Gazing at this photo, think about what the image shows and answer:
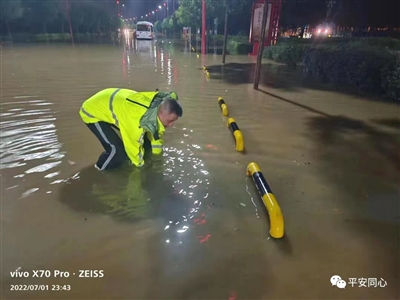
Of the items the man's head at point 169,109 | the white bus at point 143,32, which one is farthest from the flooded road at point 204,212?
the white bus at point 143,32

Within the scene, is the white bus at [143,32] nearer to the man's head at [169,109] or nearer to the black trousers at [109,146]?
the black trousers at [109,146]

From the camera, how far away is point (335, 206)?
3715mm

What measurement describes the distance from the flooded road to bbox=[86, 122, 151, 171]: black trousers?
0.47 ft

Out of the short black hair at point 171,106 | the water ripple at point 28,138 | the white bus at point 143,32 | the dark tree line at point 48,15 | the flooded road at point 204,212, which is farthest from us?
the white bus at point 143,32

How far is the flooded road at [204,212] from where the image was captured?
8.75ft

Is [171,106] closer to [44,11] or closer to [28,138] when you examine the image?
[28,138]

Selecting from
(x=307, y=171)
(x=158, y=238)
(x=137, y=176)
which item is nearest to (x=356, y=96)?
(x=307, y=171)

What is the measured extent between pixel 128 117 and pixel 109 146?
68 cm

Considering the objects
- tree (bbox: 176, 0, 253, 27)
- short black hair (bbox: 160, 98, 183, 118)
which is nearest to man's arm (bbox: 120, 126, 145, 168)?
short black hair (bbox: 160, 98, 183, 118)

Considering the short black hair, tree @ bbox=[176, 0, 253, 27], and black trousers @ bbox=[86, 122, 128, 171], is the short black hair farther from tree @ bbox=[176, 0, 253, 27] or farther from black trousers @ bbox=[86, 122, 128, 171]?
tree @ bbox=[176, 0, 253, 27]

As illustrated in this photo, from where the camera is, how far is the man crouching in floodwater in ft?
12.1

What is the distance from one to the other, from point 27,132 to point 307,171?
4.86 m

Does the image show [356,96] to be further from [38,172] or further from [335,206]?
[38,172]

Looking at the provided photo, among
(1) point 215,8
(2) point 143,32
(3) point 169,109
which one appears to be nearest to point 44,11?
(2) point 143,32
